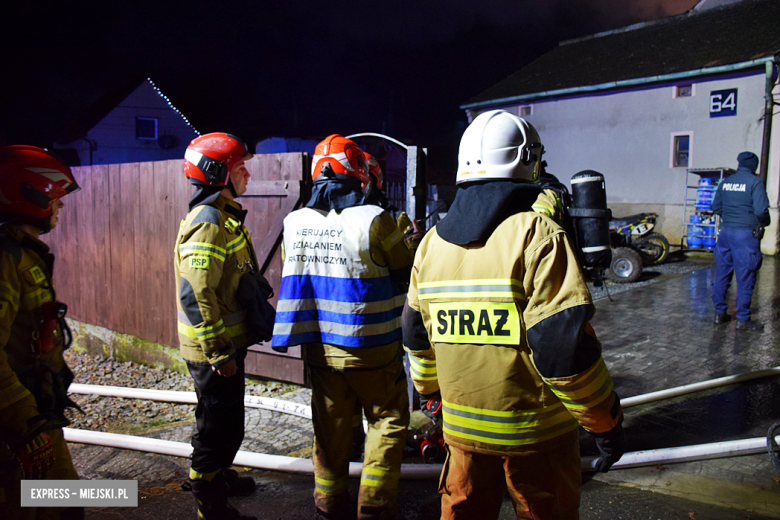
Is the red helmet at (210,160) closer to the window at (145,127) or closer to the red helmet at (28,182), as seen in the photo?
the red helmet at (28,182)

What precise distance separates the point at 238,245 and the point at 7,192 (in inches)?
44.4

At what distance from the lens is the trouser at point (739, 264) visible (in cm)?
627

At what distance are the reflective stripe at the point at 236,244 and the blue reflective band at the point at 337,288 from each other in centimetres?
34

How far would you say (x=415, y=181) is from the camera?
416 centimetres

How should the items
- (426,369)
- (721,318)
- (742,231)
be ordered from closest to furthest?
(426,369) < (742,231) < (721,318)

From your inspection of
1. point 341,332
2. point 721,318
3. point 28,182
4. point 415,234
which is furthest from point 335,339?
point 721,318

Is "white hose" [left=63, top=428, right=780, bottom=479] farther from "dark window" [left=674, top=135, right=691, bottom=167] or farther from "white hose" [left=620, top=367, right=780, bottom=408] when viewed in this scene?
"dark window" [left=674, top=135, right=691, bottom=167]

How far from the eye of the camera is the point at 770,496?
2.96 m

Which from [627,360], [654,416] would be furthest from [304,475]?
[627,360]

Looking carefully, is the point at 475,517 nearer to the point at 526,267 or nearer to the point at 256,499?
the point at 526,267

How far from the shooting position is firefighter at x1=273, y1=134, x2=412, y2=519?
2803mm

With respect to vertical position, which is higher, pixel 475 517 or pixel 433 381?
pixel 433 381

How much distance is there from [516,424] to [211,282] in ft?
5.91

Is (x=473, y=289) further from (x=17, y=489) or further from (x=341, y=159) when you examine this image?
(x=17, y=489)
